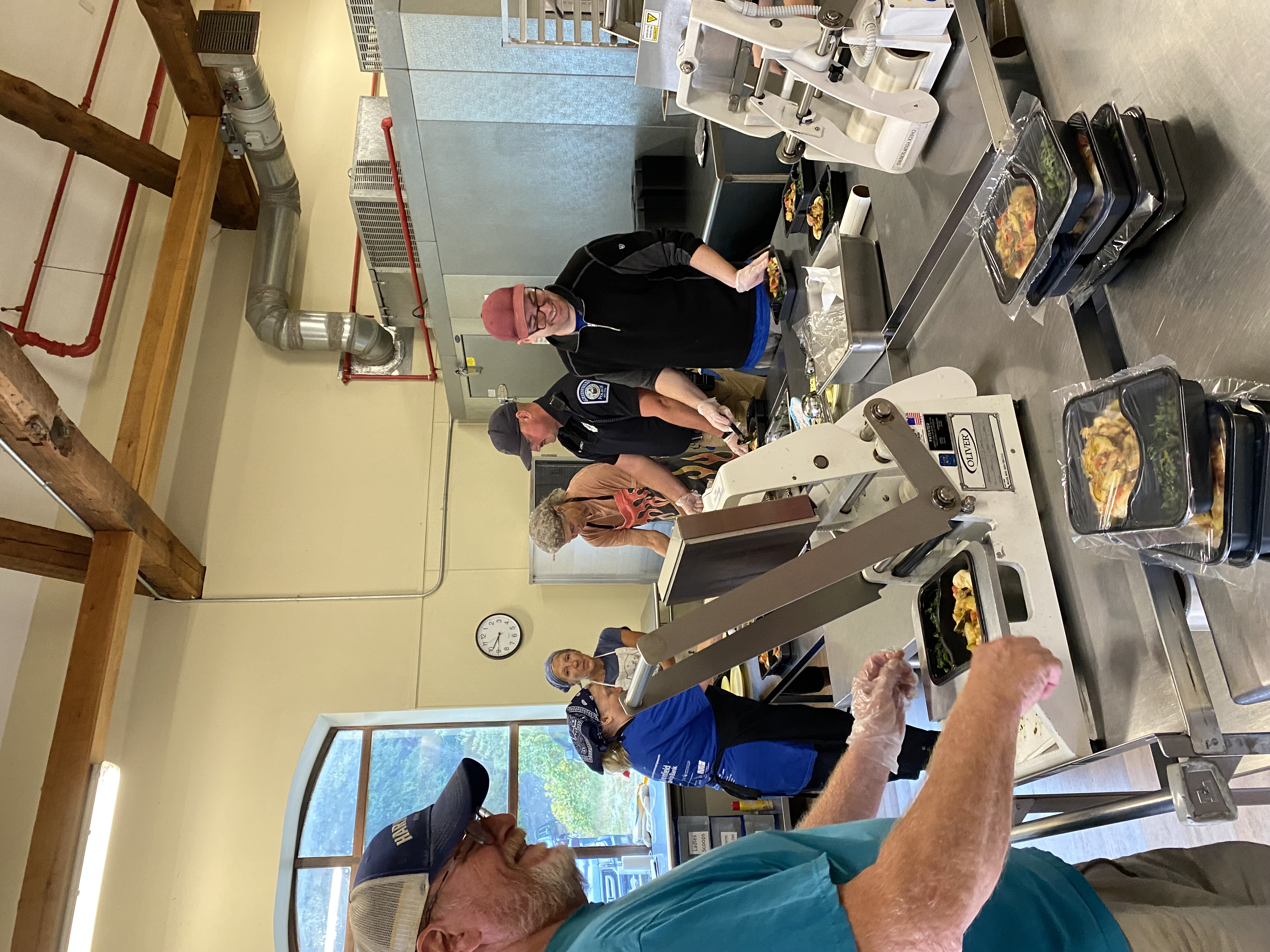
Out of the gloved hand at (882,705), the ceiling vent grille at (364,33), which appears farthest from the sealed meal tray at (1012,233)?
the ceiling vent grille at (364,33)

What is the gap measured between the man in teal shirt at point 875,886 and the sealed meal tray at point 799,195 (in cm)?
165

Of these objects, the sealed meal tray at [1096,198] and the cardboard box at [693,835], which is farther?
the cardboard box at [693,835]

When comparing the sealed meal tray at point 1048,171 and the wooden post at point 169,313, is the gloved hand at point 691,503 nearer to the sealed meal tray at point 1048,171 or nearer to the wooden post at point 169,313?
the sealed meal tray at point 1048,171

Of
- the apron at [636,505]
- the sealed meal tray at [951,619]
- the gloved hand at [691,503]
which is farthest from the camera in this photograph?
the apron at [636,505]

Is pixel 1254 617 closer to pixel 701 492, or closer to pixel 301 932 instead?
pixel 701 492

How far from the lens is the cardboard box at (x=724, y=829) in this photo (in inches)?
159

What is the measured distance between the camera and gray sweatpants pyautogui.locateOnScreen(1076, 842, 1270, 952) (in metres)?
1.07

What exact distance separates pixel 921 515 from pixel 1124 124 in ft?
2.21

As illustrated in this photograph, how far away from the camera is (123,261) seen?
5.06 metres

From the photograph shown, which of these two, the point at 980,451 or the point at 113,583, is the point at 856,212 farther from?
the point at 113,583

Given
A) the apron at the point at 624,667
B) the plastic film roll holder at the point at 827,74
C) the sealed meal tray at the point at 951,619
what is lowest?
the sealed meal tray at the point at 951,619

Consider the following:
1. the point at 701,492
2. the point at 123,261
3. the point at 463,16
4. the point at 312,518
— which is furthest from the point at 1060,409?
the point at 123,261

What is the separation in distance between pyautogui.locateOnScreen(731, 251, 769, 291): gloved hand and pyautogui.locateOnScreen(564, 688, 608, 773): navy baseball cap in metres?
1.51

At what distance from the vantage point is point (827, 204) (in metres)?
2.37
